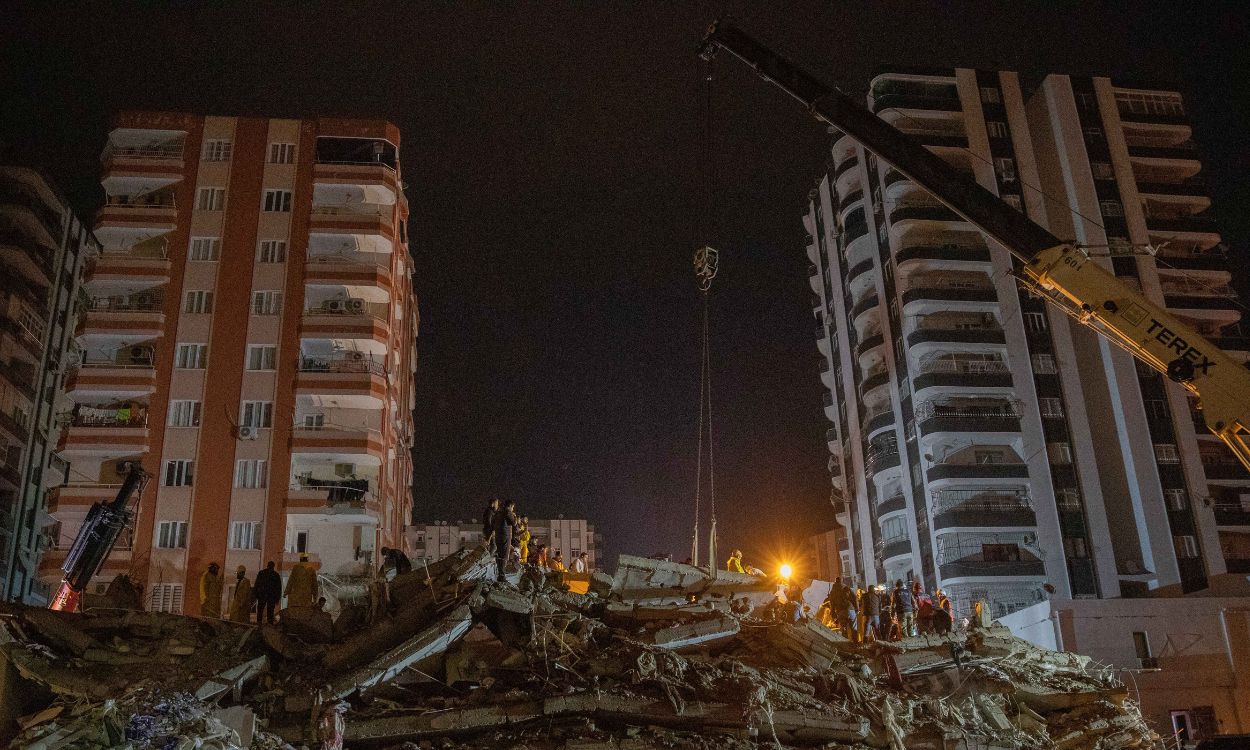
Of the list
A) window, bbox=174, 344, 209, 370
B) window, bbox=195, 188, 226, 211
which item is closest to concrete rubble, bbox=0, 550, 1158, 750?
window, bbox=174, 344, 209, 370

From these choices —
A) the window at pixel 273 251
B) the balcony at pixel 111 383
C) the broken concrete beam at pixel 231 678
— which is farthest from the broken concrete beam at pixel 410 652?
the window at pixel 273 251

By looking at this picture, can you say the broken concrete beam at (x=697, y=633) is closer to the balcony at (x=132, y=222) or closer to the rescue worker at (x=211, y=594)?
the rescue worker at (x=211, y=594)

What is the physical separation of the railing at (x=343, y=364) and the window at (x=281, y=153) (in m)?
8.93

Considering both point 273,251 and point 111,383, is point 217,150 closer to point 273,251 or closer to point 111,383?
point 273,251

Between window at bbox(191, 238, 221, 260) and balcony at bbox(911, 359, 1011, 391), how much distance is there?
108 feet

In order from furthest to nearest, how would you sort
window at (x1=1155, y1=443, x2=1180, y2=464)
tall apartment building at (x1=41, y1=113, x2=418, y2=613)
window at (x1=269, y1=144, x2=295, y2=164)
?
window at (x1=1155, y1=443, x2=1180, y2=464) → window at (x1=269, y1=144, x2=295, y2=164) → tall apartment building at (x1=41, y1=113, x2=418, y2=613)

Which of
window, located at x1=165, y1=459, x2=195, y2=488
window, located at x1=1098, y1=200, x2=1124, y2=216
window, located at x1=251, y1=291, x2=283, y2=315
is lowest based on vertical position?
window, located at x1=165, y1=459, x2=195, y2=488

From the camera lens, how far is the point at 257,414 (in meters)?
40.2

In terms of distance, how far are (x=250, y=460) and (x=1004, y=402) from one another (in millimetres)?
35206

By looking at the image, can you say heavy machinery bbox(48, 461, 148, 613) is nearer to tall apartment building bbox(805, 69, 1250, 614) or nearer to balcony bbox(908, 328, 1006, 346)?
tall apartment building bbox(805, 69, 1250, 614)

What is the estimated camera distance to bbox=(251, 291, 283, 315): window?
41.8 metres

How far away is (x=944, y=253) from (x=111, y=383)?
39216mm

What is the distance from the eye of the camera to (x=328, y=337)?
41.5 m

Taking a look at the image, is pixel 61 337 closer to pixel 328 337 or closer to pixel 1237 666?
pixel 328 337
